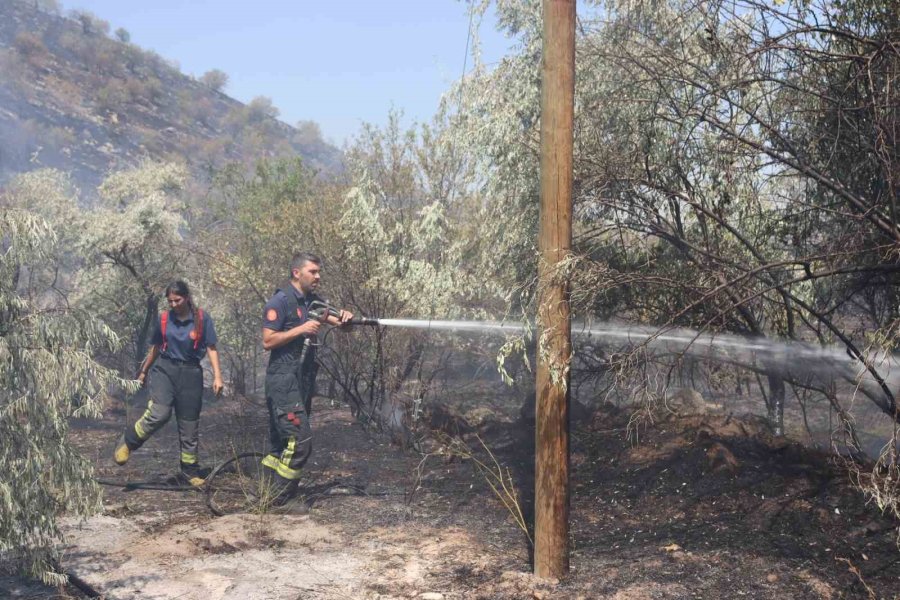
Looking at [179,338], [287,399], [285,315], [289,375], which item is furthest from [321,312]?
[179,338]

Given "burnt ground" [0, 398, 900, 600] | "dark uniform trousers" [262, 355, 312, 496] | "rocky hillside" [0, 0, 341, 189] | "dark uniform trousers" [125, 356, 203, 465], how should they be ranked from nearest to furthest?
1. "burnt ground" [0, 398, 900, 600]
2. "dark uniform trousers" [262, 355, 312, 496]
3. "dark uniform trousers" [125, 356, 203, 465]
4. "rocky hillside" [0, 0, 341, 189]

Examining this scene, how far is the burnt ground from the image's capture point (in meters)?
5.02

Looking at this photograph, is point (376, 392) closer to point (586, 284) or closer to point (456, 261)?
point (456, 261)

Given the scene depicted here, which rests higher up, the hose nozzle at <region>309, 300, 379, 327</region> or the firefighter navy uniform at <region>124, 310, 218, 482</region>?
the hose nozzle at <region>309, 300, 379, 327</region>

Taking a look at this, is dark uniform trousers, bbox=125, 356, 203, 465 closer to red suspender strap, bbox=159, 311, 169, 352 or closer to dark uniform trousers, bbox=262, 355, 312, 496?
red suspender strap, bbox=159, 311, 169, 352

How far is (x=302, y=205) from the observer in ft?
36.1

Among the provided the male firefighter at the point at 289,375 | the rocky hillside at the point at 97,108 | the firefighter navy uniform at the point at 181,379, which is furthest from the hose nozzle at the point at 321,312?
the rocky hillside at the point at 97,108

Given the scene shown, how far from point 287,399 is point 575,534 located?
2.46m

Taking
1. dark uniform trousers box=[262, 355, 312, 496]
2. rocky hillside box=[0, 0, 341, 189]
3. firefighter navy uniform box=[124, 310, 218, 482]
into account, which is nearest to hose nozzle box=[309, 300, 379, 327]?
dark uniform trousers box=[262, 355, 312, 496]

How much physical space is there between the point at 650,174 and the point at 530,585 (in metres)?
3.11

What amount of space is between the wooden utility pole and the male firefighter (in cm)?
241

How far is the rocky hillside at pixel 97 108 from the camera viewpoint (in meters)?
41.3

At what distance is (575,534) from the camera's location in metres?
6.11

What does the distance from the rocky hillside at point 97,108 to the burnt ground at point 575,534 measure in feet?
105
